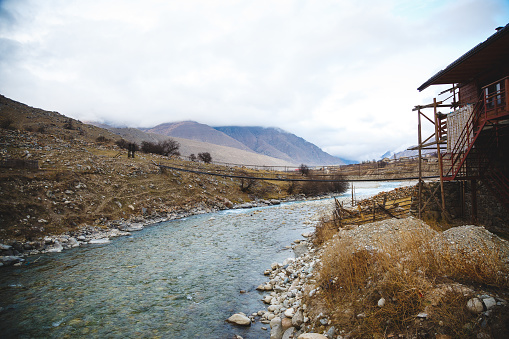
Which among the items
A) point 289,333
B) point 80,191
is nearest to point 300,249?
point 289,333

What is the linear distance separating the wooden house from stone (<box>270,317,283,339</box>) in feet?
36.1

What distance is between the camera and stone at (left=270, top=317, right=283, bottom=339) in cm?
587

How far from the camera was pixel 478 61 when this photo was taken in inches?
437

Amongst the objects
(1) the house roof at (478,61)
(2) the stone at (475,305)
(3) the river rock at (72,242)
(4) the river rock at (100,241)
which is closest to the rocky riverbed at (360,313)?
(2) the stone at (475,305)

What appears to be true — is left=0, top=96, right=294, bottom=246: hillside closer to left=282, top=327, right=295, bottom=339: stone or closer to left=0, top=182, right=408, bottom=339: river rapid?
left=0, top=182, right=408, bottom=339: river rapid

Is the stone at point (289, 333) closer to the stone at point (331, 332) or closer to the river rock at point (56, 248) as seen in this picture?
the stone at point (331, 332)

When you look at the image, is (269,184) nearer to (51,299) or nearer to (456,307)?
(51,299)

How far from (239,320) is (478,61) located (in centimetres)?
1530

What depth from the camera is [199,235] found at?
1748cm

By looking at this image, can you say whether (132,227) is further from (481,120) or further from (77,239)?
(481,120)

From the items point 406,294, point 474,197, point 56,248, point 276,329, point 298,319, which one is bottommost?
point 56,248

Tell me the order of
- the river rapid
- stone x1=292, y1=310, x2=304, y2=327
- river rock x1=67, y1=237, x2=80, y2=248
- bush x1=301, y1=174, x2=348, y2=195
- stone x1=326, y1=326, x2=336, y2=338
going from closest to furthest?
stone x1=326, y1=326, x2=336, y2=338, stone x1=292, y1=310, x2=304, y2=327, the river rapid, river rock x1=67, y1=237, x2=80, y2=248, bush x1=301, y1=174, x2=348, y2=195

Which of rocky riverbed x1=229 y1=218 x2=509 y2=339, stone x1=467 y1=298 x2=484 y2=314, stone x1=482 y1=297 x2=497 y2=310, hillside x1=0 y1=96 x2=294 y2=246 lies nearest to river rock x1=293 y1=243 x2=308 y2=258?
rocky riverbed x1=229 y1=218 x2=509 y2=339

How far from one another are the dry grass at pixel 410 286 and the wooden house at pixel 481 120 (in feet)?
25.7
